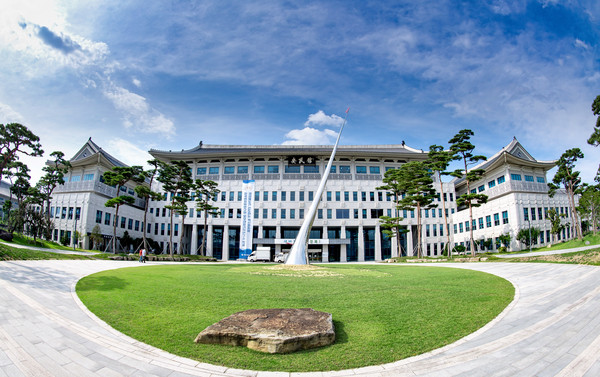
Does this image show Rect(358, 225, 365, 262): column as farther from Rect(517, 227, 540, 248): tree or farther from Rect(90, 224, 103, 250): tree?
Rect(90, 224, 103, 250): tree

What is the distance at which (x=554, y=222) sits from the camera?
127 feet

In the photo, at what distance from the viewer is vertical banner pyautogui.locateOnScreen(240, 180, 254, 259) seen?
43213mm

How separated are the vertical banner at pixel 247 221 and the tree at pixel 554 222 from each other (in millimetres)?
41595

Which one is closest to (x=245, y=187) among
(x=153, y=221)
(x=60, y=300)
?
(x=153, y=221)

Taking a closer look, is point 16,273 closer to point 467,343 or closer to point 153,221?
point 467,343

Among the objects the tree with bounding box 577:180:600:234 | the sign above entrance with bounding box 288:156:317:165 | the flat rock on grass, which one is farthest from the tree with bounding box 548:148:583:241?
the flat rock on grass

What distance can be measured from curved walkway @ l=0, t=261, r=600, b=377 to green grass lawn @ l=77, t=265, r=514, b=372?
0.81ft

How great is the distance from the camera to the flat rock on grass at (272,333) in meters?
4.90

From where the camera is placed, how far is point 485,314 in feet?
22.8

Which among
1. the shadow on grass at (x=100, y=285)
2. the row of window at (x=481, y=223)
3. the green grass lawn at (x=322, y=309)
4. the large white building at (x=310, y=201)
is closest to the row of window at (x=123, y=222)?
the large white building at (x=310, y=201)

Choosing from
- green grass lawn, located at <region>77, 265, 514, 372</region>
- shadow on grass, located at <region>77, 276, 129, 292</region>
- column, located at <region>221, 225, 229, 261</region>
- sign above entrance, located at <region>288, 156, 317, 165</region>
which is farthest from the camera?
sign above entrance, located at <region>288, 156, 317, 165</region>

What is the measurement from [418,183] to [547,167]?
2683cm

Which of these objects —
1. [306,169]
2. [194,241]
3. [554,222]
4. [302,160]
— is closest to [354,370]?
[554,222]

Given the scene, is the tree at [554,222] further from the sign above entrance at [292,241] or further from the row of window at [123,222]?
the row of window at [123,222]
